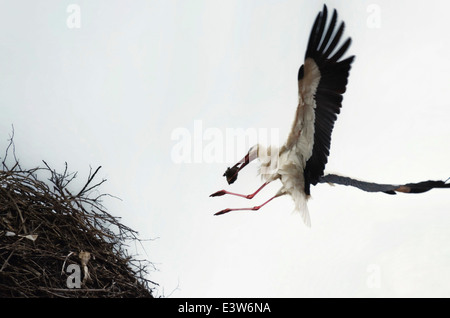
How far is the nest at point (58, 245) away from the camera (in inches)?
74.0

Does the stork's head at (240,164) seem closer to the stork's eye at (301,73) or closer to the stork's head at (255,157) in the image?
the stork's head at (255,157)

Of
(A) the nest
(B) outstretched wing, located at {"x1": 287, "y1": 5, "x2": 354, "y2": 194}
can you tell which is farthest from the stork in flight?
(A) the nest

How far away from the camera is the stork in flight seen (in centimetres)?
184

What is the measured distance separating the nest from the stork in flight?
41 centimetres

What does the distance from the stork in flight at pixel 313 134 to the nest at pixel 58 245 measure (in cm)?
41

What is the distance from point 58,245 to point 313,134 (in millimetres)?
882

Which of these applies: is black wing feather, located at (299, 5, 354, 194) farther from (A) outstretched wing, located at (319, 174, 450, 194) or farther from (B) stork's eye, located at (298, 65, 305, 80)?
(A) outstretched wing, located at (319, 174, 450, 194)

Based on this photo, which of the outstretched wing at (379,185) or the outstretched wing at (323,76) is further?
the outstretched wing at (379,185)

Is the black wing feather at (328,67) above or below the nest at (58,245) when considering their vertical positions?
above

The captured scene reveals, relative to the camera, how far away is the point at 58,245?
1997 millimetres

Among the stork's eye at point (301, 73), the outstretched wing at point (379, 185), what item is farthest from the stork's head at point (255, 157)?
the stork's eye at point (301, 73)

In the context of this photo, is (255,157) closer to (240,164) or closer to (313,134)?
(240,164)
